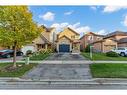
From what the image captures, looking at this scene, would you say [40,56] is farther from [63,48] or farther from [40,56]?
[63,48]

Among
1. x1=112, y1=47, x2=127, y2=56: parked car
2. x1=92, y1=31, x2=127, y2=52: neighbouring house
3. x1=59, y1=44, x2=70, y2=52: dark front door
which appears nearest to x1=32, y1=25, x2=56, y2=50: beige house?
x1=59, y1=44, x2=70, y2=52: dark front door

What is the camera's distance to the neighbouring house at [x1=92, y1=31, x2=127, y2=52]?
75.1 ft

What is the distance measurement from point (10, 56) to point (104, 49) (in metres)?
9.72

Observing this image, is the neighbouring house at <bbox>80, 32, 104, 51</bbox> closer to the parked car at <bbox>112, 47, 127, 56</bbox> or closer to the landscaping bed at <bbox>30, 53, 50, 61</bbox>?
the parked car at <bbox>112, 47, 127, 56</bbox>

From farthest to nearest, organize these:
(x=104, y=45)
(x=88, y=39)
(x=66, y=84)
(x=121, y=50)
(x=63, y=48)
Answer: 1. (x=63, y=48)
2. (x=121, y=50)
3. (x=88, y=39)
4. (x=104, y=45)
5. (x=66, y=84)

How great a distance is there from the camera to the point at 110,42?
74.7 feet

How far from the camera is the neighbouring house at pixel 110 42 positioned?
22888 millimetres

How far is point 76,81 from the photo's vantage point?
1238cm

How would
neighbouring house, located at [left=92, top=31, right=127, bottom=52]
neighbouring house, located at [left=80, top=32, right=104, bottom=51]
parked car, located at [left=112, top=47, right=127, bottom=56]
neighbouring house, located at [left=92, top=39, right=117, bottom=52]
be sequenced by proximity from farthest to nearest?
parked car, located at [left=112, top=47, right=127, bottom=56], neighbouring house, located at [left=80, top=32, right=104, bottom=51], neighbouring house, located at [left=92, top=39, right=117, bottom=52], neighbouring house, located at [left=92, top=31, right=127, bottom=52]

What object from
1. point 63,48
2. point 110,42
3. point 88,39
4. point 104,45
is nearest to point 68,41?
point 63,48
